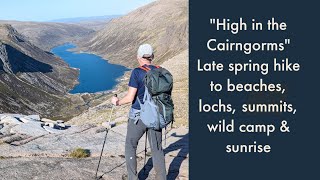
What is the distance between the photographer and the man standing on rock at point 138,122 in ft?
27.2

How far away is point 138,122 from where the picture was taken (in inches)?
339

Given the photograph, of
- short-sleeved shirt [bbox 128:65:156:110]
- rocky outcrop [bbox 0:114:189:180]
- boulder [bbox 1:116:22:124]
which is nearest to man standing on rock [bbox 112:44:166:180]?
short-sleeved shirt [bbox 128:65:156:110]

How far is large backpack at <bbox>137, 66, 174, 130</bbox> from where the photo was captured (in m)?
8.14

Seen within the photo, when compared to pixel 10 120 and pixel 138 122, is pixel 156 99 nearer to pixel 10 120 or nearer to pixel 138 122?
pixel 138 122

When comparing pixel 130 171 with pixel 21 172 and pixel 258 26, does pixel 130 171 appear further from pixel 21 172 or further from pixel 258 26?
pixel 258 26

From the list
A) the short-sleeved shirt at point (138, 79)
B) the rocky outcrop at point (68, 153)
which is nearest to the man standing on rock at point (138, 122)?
the short-sleeved shirt at point (138, 79)

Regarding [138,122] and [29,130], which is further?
[29,130]

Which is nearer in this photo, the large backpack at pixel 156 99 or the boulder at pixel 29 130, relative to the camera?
the large backpack at pixel 156 99

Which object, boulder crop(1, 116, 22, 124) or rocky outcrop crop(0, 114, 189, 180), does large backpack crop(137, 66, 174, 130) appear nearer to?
rocky outcrop crop(0, 114, 189, 180)

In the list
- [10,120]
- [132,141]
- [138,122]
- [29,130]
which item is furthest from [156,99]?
[10,120]

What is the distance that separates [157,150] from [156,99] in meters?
1.13

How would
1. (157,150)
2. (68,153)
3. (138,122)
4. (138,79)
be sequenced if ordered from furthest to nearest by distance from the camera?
(68,153)
(157,150)
(138,122)
(138,79)

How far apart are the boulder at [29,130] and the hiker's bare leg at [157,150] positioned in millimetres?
7013

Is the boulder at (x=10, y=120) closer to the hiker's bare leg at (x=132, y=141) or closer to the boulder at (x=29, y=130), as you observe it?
the boulder at (x=29, y=130)
